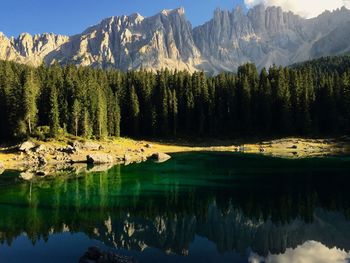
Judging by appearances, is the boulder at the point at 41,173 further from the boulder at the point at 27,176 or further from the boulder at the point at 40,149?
the boulder at the point at 40,149

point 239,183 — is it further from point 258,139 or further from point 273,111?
point 273,111

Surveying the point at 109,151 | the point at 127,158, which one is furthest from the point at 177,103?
the point at 127,158

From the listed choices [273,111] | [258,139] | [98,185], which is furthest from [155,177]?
[273,111]

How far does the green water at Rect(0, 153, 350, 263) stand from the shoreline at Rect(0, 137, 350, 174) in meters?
20.8

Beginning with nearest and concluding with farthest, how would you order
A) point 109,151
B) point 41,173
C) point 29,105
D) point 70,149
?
1. point 41,173
2. point 70,149
3. point 109,151
4. point 29,105

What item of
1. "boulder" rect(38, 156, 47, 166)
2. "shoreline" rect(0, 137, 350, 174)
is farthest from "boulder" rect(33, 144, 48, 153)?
"boulder" rect(38, 156, 47, 166)

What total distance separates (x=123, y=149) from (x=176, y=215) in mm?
67372

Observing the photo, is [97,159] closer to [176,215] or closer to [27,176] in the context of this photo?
[27,176]

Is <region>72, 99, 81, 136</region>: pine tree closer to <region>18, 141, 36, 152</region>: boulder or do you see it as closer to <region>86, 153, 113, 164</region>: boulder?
<region>18, 141, 36, 152</region>: boulder

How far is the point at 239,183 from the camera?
54375 millimetres

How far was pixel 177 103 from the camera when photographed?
141625 mm

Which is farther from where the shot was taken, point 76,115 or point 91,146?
point 76,115

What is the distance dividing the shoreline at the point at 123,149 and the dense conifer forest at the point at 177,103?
911 centimetres

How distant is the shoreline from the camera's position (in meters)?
84.3
